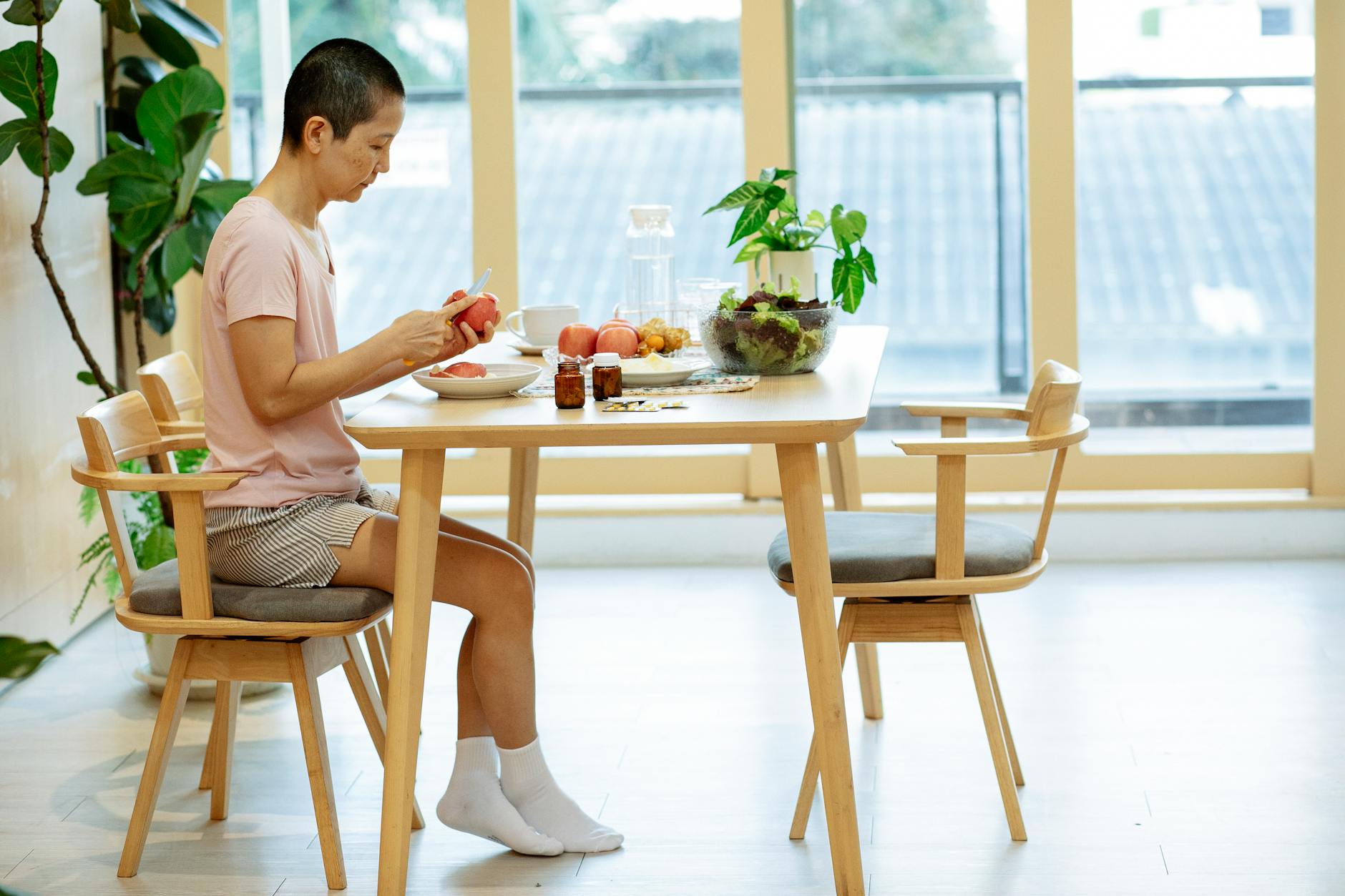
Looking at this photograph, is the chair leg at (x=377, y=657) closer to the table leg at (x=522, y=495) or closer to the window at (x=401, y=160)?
the table leg at (x=522, y=495)

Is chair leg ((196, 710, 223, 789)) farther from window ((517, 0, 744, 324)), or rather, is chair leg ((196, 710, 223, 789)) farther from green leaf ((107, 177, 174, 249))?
window ((517, 0, 744, 324))

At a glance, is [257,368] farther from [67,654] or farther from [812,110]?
[812,110]

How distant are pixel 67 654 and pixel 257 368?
5.66 feet

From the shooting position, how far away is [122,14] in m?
3.23

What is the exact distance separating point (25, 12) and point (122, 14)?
22 cm

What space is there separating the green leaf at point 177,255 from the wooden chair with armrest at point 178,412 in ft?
2.63

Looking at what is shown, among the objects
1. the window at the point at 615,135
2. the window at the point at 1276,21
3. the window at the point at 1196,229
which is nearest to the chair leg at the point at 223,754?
the window at the point at 615,135

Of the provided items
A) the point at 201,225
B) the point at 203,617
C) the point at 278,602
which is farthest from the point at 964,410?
the point at 201,225

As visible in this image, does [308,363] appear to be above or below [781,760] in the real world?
above

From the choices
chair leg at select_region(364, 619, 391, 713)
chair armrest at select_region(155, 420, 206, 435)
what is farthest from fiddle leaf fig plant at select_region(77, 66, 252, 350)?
chair leg at select_region(364, 619, 391, 713)

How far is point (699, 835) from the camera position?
246 cm

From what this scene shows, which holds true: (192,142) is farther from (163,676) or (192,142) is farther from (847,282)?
(847,282)

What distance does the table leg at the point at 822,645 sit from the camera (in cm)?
208

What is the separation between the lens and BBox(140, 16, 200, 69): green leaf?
11.8 ft
